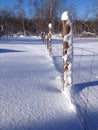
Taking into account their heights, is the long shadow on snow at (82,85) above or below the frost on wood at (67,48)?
below

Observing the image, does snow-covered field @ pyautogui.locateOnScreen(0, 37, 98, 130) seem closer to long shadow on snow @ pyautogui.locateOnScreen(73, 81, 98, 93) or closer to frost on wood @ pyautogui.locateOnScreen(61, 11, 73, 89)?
long shadow on snow @ pyautogui.locateOnScreen(73, 81, 98, 93)

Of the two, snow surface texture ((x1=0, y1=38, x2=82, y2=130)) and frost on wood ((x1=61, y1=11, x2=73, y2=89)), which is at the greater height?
frost on wood ((x1=61, y1=11, x2=73, y2=89))

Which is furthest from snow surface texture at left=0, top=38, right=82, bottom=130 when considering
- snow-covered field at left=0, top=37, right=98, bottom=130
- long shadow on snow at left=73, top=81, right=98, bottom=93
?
long shadow on snow at left=73, top=81, right=98, bottom=93

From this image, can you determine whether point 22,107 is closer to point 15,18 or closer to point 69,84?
point 69,84

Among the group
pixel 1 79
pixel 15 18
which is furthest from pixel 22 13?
pixel 1 79

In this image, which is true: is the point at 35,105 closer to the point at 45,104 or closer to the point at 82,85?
the point at 45,104

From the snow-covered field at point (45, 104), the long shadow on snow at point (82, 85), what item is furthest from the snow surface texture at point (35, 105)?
the long shadow on snow at point (82, 85)

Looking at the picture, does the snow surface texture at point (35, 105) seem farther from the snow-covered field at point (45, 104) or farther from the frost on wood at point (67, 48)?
the frost on wood at point (67, 48)

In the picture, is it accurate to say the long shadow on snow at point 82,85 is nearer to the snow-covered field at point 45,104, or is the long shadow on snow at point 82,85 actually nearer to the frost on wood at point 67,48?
the snow-covered field at point 45,104

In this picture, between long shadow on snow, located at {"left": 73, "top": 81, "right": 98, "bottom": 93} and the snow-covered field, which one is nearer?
the snow-covered field

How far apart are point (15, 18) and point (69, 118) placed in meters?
53.9

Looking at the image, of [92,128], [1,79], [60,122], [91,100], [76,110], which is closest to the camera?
[92,128]

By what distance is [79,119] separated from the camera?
8.73 feet

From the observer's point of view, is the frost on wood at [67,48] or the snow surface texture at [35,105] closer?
the snow surface texture at [35,105]
